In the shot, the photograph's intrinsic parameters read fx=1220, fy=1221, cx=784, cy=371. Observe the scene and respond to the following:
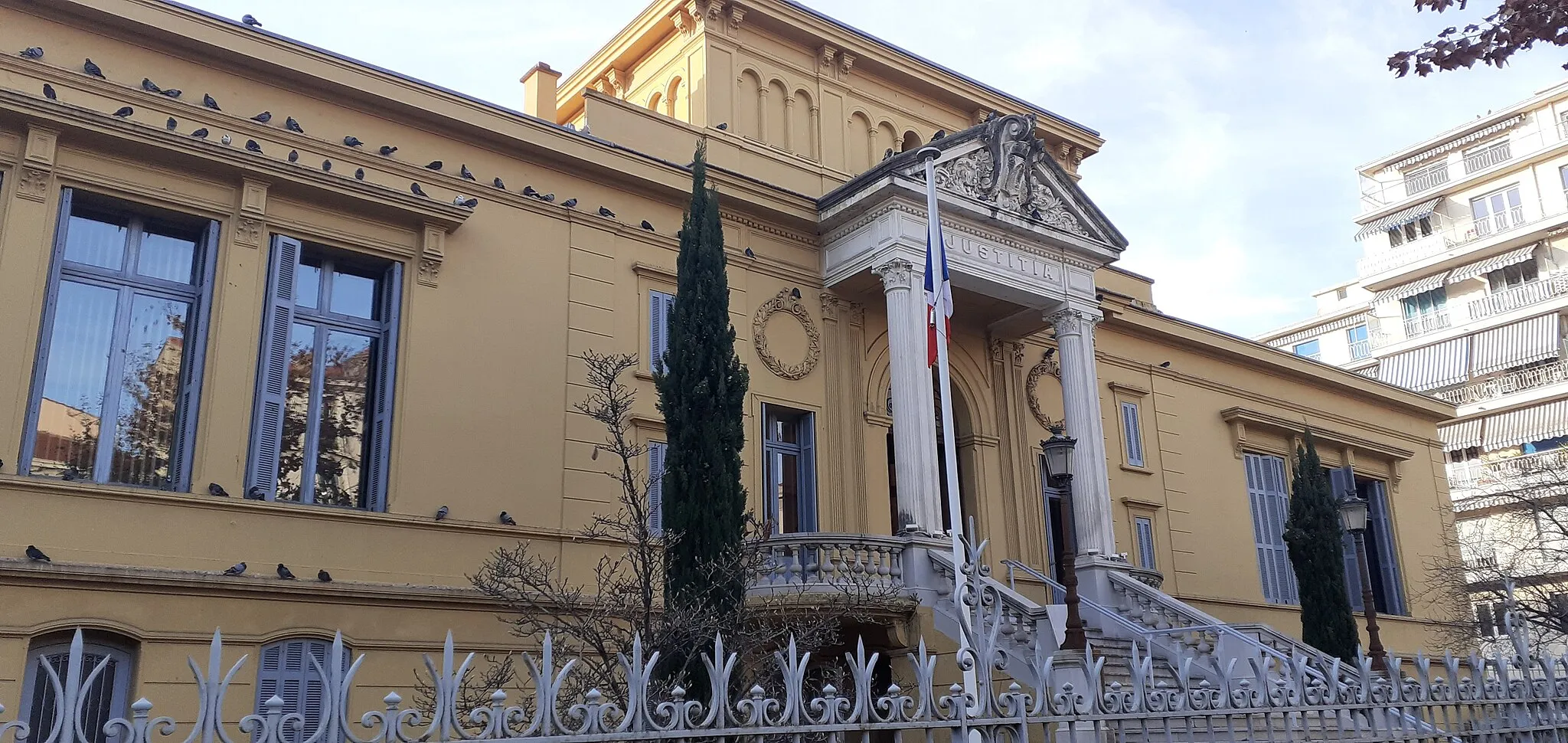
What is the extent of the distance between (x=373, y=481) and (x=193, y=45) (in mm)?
4903

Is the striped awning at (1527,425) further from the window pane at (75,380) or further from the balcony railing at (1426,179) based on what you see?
the window pane at (75,380)

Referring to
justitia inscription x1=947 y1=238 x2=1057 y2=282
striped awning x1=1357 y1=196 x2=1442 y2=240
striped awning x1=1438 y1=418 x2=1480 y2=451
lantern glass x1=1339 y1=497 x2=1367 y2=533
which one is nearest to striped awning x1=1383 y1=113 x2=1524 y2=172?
striped awning x1=1357 y1=196 x2=1442 y2=240

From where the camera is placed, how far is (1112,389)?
2070cm

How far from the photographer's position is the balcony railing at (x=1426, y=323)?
42.4 metres

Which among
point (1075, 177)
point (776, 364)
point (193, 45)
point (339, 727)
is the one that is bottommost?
point (339, 727)

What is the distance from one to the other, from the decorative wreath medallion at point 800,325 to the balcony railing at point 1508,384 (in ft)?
92.0

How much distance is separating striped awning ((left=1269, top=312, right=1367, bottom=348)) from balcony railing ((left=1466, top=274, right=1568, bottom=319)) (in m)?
5.66

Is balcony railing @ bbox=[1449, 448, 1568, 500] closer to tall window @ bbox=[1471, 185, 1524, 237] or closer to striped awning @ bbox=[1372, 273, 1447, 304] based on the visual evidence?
striped awning @ bbox=[1372, 273, 1447, 304]

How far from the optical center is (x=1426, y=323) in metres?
43.0

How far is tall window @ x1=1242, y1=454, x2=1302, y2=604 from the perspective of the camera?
22188 millimetres

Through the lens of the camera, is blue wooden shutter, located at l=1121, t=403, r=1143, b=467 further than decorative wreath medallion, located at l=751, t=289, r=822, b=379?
Yes

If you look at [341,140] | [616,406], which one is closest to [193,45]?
[341,140]

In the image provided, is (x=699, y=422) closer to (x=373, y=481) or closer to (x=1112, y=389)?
(x=373, y=481)

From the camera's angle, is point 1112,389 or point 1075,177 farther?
point 1075,177
